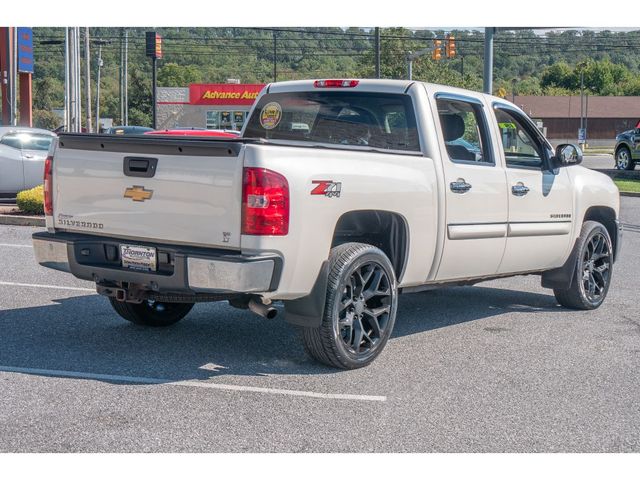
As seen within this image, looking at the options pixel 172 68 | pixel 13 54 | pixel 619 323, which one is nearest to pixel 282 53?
pixel 172 68

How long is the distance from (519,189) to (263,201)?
299 centimetres

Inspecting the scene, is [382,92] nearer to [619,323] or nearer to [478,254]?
[478,254]

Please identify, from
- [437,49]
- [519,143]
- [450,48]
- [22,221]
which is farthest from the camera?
[437,49]

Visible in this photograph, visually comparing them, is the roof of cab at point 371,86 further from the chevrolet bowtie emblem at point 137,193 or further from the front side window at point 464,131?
the chevrolet bowtie emblem at point 137,193

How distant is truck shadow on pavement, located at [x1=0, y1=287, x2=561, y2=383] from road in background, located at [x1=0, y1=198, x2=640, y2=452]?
2cm

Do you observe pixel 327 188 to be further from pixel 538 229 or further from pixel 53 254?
pixel 538 229

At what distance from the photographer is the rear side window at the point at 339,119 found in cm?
732

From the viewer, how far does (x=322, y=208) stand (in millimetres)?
6027

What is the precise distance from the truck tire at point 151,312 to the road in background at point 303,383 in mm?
107

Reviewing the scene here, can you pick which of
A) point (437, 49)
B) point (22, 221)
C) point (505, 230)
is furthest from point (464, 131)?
point (437, 49)

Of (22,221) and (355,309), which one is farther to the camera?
(22,221)

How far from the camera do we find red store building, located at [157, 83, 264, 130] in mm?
73250

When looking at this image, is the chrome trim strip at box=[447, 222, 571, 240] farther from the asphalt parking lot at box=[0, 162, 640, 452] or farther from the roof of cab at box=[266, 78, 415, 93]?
the roof of cab at box=[266, 78, 415, 93]

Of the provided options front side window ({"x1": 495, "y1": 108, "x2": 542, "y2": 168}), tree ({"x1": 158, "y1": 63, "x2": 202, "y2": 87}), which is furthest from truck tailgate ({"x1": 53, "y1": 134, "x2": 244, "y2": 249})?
tree ({"x1": 158, "y1": 63, "x2": 202, "y2": 87})
